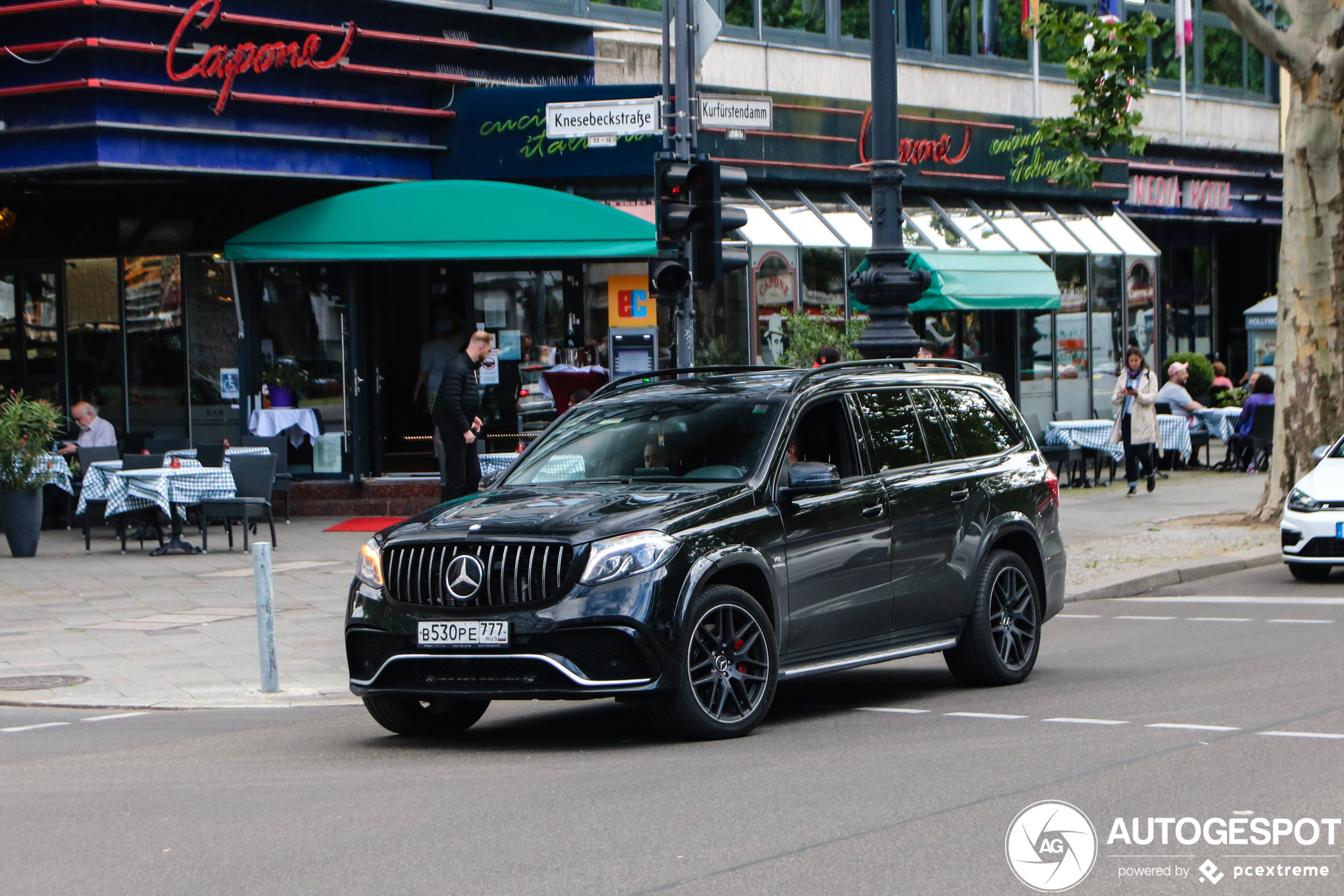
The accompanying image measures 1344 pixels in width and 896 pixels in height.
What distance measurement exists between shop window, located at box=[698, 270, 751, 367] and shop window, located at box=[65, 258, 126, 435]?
727cm

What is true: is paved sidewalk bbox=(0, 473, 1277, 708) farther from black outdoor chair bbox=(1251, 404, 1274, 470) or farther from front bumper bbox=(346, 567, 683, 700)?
black outdoor chair bbox=(1251, 404, 1274, 470)

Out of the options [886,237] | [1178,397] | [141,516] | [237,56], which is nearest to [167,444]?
[141,516]

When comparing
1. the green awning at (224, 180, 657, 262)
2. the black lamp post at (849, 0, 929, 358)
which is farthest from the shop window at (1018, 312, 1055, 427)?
the black lamp post at (849, 0, 929, 358)

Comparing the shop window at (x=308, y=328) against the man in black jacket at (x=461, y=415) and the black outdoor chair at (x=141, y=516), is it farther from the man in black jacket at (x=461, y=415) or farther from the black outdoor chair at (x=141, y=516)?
the man in black jacket at (x=461, y=415)

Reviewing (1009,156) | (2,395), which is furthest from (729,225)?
(1009,156)

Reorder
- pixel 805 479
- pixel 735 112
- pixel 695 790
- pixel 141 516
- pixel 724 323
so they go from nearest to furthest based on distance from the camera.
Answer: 1. pixel 695 790
2. pixel 805 479
3. pixel 735 112
4. pixel 141 516
5. pixel 724 323

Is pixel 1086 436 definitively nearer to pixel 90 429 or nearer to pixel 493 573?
pixel 90 429

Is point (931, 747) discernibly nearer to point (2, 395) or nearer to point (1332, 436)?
point (1332, 436)

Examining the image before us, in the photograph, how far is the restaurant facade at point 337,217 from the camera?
18.7m

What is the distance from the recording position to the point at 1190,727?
8.20 meters

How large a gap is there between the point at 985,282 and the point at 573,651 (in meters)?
19.3

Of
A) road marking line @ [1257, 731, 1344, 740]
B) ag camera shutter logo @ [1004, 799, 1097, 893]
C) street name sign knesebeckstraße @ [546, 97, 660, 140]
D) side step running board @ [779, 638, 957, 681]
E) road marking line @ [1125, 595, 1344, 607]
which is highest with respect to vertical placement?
street name sign knesebeckstraße @ [546, 97, 660, 140]

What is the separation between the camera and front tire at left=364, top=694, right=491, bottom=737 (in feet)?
28.3

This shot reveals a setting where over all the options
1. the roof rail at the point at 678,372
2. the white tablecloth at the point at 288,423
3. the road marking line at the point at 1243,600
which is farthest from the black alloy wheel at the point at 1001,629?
the white tablecloth at the point at 288,423
